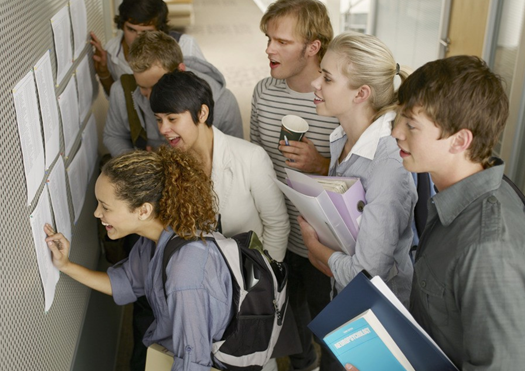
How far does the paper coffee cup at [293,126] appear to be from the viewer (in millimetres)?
2229

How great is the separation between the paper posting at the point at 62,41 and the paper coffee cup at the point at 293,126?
84 centimetres

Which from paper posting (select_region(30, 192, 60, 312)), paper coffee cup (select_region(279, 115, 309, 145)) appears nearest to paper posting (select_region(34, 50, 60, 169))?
paper posting (select_region(30, 192, 60, 312))

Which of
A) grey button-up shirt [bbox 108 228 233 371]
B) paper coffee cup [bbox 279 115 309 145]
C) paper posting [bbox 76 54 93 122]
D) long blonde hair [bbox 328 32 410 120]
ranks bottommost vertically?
grey button-up shirt [bbox 108 228 233 371]

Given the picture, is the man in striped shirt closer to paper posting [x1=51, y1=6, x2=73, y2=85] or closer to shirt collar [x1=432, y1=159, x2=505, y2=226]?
paper posting [x1=51, y1=6, x2=73, y2=85]

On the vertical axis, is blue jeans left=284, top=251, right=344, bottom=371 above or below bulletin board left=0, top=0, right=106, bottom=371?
below

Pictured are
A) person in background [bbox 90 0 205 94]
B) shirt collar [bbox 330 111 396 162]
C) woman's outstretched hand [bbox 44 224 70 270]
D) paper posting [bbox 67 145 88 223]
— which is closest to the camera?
woman's outstretched hand [bbox 44 224 70 270]

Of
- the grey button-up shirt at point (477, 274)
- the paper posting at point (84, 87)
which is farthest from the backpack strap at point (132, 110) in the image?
the grey button-up shirt at point (477, 274)

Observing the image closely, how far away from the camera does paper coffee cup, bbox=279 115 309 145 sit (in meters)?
2.23

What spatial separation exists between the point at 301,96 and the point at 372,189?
2.59 feet

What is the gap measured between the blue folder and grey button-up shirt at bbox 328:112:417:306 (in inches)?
10.9

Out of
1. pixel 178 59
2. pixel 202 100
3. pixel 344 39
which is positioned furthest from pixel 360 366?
pixel 178 59

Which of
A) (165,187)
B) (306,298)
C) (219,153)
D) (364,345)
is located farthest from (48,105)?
(306,298)

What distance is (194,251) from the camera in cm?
173

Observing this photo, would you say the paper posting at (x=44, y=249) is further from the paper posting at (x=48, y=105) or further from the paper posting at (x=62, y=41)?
the paper posting at (x=62, y=41)
